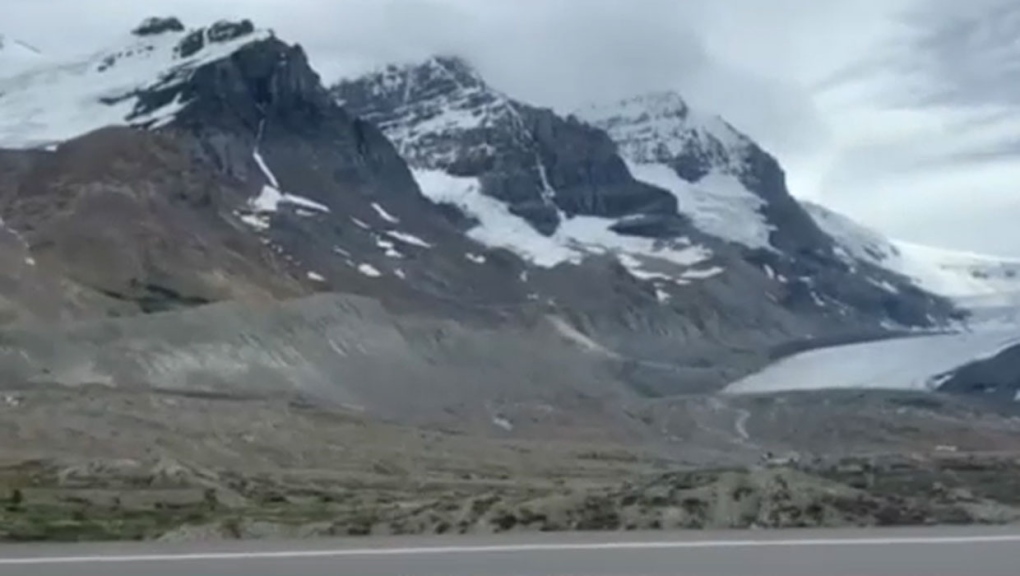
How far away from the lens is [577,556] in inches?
291

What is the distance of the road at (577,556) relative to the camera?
7.18 metres

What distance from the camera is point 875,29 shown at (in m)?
8.38

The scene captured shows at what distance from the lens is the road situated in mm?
7180

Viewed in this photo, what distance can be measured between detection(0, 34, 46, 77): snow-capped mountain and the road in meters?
2.14

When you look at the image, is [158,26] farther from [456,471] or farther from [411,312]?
[456,471]

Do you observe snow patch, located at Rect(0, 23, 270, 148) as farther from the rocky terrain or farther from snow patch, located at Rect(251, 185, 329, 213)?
snow patch, located at Rect(251, 185, 329, 213)

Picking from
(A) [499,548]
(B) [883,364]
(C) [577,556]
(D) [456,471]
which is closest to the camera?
(C) [577,556]

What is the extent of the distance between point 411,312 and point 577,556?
146 cm

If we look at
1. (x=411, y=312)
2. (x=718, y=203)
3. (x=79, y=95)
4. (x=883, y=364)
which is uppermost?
(x=79, y=95)

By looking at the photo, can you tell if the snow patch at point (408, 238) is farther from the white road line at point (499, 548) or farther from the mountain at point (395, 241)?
the white road line at point (499, 548)

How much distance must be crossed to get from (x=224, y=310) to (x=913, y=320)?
3166mm

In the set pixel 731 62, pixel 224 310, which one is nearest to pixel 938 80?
pixel 731 62

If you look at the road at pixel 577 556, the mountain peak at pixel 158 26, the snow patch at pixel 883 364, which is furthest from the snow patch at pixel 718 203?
the mountain peak at pixel 158 26

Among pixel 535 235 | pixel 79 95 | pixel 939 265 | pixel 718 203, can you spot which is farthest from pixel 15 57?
pixel 939 265
